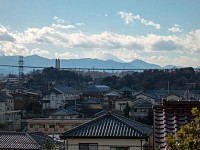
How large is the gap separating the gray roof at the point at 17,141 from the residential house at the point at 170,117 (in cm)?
985

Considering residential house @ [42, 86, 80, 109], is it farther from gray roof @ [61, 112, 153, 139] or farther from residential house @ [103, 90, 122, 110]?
gray roof @ [61, 112, 153, 139]

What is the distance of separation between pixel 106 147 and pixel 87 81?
6060 centimetres

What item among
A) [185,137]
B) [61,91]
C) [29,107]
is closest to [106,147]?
A: [185,137]

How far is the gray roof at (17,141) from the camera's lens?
45.3ft

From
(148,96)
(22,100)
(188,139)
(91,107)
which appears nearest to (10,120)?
(22,100)

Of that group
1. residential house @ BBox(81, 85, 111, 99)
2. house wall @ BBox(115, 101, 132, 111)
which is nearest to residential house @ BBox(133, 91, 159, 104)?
house wall @ BBox(115, 101, 132, 111)

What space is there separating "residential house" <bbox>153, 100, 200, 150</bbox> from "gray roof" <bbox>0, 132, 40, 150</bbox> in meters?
9.85

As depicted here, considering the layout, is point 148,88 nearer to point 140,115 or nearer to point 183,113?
point 140,115

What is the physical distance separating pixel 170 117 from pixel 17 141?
1111 cm

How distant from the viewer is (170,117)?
14.4 feet

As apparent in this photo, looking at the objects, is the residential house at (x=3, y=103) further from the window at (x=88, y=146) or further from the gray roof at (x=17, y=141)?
the window at (x=88, y=146)

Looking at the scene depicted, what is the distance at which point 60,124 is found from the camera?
26391 millimetres

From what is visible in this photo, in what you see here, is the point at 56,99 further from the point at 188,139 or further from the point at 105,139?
the point at 188,139

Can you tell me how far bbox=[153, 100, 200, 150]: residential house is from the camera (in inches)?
165
